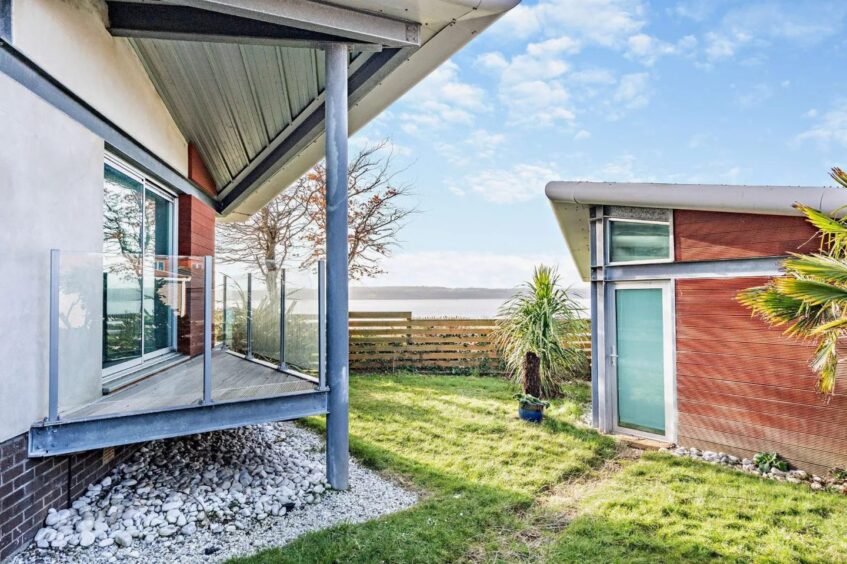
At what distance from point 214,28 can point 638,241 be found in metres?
5.24

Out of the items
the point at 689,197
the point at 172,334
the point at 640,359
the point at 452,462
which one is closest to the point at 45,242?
the point at 172,334

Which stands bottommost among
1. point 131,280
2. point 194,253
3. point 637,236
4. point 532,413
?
point 532,413

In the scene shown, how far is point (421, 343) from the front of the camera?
1080cm

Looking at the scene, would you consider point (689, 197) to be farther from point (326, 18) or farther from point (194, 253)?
point (194, 253)

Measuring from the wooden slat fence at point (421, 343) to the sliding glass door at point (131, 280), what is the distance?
19.2 feet

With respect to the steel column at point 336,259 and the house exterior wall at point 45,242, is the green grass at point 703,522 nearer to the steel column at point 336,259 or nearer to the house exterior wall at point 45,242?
the steel column at point 336,259

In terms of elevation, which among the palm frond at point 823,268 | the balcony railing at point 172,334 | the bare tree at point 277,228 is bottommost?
the balcony railing at point 172,334

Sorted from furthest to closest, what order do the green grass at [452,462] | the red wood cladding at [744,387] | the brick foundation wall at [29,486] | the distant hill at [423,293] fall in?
1. the distant hill at [423,293]
2. the red wood cladding at [744,387]
3. the green grass at [452,462]
4. the brick foundation wall at [29,486]

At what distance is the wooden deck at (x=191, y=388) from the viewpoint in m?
3.28

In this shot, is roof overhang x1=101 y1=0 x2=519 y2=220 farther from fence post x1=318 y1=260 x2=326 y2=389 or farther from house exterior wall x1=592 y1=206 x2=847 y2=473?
house exterior wall x1=592 y1=206 x2=847 y2=473

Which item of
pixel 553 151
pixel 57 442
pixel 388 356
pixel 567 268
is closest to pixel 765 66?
pixel 553 151

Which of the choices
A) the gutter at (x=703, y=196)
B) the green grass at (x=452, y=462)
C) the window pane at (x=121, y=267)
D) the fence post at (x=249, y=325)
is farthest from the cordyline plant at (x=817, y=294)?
the window pane at (x=121, y=267)

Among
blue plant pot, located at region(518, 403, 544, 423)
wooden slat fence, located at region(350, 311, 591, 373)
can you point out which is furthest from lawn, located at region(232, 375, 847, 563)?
wooden slat fence, located at region(350, 311, 591, 373)

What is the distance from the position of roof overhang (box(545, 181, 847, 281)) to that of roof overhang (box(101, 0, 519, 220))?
2.64 meters
